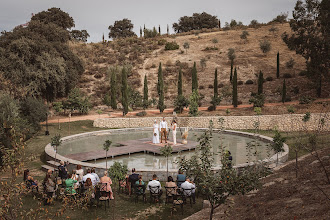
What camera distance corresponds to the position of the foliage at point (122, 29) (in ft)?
286

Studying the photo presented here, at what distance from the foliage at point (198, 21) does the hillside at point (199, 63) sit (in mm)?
A: 14717

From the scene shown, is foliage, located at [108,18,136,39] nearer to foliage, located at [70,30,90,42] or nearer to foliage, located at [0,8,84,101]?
foliage, located at [70,30,90,42]

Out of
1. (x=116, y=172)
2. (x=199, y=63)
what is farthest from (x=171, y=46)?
(x=116, y=172)

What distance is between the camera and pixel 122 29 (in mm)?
88062

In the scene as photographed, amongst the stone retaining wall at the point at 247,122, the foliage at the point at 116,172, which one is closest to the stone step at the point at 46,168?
the foliage at the point at 116,172

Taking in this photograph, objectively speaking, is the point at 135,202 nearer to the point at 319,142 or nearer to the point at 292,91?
the point at 319,142

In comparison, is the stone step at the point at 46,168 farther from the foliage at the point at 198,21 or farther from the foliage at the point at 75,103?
the foliage at the point at 198,21

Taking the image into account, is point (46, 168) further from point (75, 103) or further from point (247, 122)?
point (75, 103)

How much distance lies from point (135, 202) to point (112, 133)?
15.4 meters

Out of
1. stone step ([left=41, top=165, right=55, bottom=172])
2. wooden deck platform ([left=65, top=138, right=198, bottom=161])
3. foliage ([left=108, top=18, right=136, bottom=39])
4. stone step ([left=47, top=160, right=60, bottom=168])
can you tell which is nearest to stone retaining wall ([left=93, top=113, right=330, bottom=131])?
wooden deck platform ([left=65, top=138, right=198, bottom=161])

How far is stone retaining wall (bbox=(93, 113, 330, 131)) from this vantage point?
25.1m

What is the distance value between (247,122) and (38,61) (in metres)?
23.0

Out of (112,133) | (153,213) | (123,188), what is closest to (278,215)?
(153,213)

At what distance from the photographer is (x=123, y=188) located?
12.2 metres
